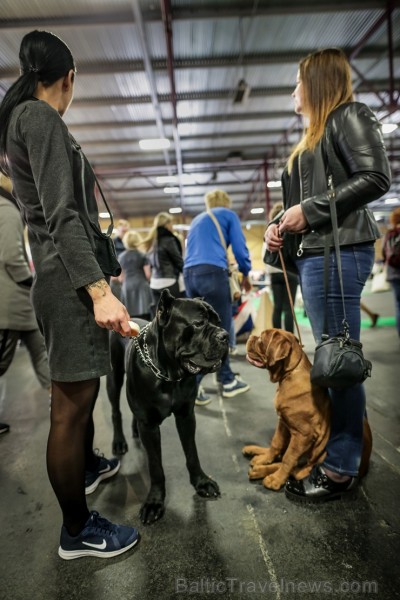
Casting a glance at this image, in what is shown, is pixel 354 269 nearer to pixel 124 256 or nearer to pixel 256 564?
pixel 256 564

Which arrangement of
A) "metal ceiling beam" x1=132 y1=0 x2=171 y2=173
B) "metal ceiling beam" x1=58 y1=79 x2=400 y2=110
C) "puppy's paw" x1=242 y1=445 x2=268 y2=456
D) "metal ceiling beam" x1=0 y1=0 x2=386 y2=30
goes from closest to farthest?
"puppy's paw" x1=242 y1=445 x2=268 y2=456 → "metal ceiling beam" x1=132 y1=0 x2=171 y2=173 → "metal ceiling beam" x1=0 y1=0 x2=386 y2=30 → "metal ceiling beam" x1=58 y1=79 x2=400 y2=110

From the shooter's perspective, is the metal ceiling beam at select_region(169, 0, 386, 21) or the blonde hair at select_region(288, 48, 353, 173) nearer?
the blonde hair at select_region(288, 48, 353, 173)

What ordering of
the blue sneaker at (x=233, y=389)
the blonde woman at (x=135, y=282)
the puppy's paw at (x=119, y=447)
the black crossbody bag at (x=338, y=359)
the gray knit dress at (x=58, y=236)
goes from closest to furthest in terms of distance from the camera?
the gray knit dress at (x=58, y=236), the black crossbody bag at (x=338, y=359), the puppy's paw at (x=119, y=447), the blue sneaker at (x=233, y=389), the blonde woman at (x=135, y=282)

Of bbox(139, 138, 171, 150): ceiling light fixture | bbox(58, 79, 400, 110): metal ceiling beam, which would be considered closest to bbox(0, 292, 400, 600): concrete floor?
bbox(58, 79, 400, 110): metal ceiling beam

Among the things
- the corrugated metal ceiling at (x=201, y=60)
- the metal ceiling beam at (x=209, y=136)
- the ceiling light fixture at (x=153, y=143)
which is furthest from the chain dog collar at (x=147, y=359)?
the metal ceiling beam at (x=209, y=136)

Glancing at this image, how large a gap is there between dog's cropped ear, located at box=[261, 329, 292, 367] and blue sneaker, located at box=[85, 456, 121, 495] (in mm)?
1120

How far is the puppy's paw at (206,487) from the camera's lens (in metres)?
1.62

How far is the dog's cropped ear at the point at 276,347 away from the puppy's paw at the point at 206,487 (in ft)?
2.22

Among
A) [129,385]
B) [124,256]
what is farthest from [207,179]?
[129,385]

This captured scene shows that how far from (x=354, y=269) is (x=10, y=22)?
7.42 metres

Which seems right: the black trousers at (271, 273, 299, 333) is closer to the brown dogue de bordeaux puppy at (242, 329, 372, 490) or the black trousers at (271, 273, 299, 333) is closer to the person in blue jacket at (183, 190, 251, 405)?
the person in blue jacket at (183, 190, 251, 405)

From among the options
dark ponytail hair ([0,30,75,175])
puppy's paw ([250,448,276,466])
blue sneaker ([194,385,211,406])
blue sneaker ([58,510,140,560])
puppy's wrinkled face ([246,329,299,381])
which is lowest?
blue sneaker ([194,385,211,406])

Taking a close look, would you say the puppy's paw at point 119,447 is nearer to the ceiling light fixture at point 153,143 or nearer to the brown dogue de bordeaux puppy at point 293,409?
the brown dogue de bordeaux puppy at point 293,409

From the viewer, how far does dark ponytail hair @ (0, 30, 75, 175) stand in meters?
1.10
